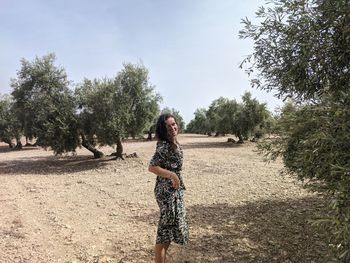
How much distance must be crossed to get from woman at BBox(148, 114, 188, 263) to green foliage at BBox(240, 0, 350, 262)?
163cm

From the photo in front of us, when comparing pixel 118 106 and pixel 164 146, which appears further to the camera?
pixel 118 106

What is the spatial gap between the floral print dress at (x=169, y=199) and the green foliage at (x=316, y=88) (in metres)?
1.63

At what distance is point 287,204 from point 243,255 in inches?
136

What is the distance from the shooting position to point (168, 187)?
5.02 m

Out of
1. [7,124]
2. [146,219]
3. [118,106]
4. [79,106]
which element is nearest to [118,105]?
[118,106]

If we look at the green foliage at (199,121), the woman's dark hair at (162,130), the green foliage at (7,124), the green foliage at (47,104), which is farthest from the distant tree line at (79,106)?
the green foliage at (199,121)

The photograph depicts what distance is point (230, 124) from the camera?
31.7 m

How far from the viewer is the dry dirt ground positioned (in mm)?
6266

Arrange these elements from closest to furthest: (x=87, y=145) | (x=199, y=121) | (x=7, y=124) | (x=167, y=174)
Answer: (x=167, y=174), (x=87, y=145), (x=7, y=124), (x=199, y=121)

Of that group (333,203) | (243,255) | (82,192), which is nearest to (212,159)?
(82,192)

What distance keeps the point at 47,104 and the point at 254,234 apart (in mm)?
15553

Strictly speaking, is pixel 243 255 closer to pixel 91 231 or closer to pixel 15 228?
pixel 91 231

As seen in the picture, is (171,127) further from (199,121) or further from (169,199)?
(199,121)

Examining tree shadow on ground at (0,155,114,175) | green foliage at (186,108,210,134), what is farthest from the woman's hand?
green foliage at (186,108,210,134)
